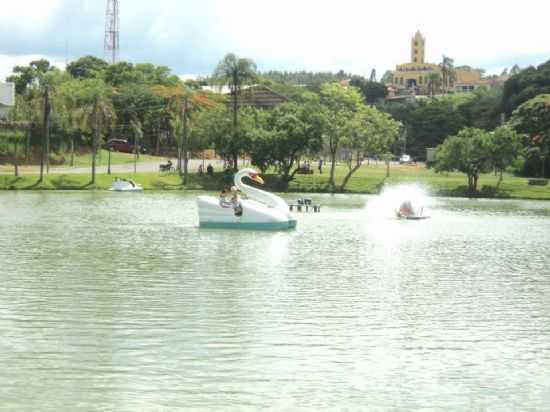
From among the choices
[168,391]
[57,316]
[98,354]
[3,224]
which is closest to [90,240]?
[3,224]

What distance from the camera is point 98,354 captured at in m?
18.7

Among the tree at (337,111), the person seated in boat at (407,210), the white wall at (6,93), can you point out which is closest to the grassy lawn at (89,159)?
the white wall at (6,93)

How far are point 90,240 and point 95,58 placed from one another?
136 metres

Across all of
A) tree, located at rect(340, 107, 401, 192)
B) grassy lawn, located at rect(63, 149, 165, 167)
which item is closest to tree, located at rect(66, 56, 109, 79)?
grassy lawn, located at rect(63, 149, 165, 167)

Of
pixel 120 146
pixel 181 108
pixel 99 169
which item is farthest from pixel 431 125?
pixel 99 169

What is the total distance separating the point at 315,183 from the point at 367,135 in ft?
25.5

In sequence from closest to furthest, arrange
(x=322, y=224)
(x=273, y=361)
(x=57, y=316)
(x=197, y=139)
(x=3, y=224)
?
(x=273, y=361)
(x=57, y=316)
(x=3, y=224)
(x=322, y=224)
(x=197, y=139)

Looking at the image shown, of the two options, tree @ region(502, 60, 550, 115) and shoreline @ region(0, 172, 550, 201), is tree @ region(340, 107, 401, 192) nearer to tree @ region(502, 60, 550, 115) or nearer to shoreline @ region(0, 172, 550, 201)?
shoreline @ region(0, 172, 550, 201)

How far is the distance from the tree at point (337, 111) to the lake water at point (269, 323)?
59.3 meters

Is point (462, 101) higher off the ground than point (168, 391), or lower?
higher

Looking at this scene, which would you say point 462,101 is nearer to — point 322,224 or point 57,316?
point 322,224

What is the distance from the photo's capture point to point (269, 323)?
22281 millimetres

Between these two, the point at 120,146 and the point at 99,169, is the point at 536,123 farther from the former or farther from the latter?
the point at 120,146

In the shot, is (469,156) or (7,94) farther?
(7,94)
